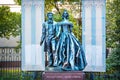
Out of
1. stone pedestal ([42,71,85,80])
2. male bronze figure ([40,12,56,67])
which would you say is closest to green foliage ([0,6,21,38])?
male bronze figure ([40,12,56,67])

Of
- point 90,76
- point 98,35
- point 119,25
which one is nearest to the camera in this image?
point 98,35

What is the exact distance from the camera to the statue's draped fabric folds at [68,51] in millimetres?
15594

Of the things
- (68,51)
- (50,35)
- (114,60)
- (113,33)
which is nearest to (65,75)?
(68,51)

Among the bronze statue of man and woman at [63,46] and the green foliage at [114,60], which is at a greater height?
the bronze statue of man and woman at [63,46]

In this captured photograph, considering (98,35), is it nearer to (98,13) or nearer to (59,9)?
(98,13)

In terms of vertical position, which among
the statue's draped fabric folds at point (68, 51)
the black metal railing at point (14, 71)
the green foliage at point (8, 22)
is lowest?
the black metal railing at point (14, 71)

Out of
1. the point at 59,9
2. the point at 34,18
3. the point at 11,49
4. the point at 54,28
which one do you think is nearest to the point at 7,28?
the point at 11,49

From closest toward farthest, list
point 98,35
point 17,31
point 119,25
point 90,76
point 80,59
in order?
point 80,59, point 98,35, point 90,76, point 119,25, point 17,31

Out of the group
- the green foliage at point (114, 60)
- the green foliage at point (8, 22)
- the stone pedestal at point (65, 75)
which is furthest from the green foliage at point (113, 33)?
the stone pedestal at point (65, 75)

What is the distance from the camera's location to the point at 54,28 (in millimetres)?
15961

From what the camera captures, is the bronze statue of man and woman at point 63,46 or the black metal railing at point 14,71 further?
the black metal railing at point 14,71

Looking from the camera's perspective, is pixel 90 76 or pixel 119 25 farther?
pixel 119 25

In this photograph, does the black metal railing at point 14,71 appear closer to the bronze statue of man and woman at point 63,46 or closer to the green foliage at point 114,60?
the green foliage at point 114,60

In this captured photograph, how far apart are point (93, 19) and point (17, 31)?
6697mm
